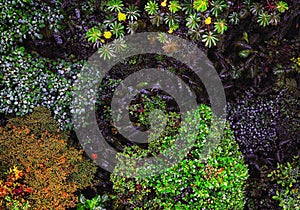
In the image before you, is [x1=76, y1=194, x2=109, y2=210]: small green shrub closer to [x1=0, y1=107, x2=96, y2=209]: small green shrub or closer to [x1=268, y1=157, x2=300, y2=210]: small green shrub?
[x1=0, y1=107, x2=96, y2=209]: small green shrub

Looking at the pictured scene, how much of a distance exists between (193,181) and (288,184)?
106 cm

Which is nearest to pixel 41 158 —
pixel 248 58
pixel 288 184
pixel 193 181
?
pixel 193 181

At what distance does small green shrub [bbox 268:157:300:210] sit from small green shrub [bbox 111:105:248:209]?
1.64 ft

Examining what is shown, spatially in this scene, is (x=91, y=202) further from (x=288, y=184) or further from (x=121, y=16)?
(x=288, y=184)

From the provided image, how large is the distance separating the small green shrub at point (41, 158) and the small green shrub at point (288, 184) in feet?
6.18

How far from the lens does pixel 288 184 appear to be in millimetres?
3609

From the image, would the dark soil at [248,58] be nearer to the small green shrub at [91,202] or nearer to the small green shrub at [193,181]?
the small green shrub at [91,202]

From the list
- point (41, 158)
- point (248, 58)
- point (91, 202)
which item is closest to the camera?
point (41, 158)

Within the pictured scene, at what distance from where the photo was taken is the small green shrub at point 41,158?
10.2 ft

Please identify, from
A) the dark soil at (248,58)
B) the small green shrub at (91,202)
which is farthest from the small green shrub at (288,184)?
the small green shrub at (91,202)

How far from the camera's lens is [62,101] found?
3.27 metres

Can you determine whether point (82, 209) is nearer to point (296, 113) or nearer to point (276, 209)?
point (276, 209)

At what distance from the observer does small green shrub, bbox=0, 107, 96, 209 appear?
310cm

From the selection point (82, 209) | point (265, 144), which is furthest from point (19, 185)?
point (265, 144)
